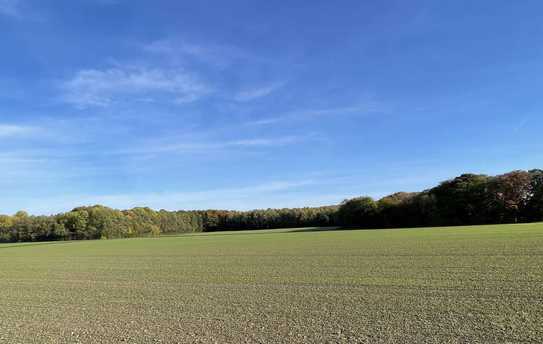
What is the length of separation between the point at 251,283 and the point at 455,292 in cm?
730

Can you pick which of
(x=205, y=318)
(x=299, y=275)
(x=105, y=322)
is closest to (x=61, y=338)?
(x=105, y=322)

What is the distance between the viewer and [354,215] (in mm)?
82875

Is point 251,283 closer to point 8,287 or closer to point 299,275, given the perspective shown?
point 299,275

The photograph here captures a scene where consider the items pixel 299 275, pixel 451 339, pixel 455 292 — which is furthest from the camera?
pixel 299 275

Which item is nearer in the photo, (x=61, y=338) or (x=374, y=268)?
(x=61, y=338)

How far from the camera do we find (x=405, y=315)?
961 centimetres

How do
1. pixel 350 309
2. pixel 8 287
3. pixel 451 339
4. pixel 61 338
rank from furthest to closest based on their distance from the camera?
pixel 8 287
pixel 350 309
pixel 61 338
pixel 451 339

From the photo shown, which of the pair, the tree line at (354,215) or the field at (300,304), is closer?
the field at (300,304)

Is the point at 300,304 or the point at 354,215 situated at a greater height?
the point at 354,215

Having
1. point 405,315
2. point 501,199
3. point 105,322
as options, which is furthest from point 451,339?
point 501,199

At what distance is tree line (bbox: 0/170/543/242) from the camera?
66250 millimetres

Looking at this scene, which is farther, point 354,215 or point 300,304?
point 354,215

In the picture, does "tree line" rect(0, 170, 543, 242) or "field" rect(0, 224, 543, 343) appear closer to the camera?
"field" rect(0, 224, 543, 343)

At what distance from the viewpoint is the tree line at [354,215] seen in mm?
66250
